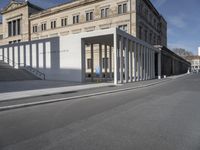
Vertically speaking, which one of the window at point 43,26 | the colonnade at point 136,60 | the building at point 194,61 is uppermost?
the window at point 43,26

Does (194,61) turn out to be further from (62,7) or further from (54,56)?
(54,56)

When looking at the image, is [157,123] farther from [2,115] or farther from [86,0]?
[86,0]

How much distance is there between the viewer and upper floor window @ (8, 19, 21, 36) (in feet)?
194

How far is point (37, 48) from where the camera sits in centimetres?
3027

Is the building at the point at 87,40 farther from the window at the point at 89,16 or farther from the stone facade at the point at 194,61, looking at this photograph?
the stone facade at the point at 194,61

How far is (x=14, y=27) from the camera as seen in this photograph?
5997 cm

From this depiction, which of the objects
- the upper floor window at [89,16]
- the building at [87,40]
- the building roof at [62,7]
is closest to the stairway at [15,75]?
the building at [87,40]

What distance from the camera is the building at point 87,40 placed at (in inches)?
999

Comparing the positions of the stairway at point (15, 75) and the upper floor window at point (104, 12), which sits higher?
the upper floor window at point (104, 12)

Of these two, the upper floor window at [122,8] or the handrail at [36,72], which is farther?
the upper floor window at [122,8]

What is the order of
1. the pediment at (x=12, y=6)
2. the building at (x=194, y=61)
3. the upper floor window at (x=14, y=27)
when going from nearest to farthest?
1. the pediment at (x=12, y=6)
2. the upper floor window at (x=14, y=27)
3. the building at (x=194, y=61)

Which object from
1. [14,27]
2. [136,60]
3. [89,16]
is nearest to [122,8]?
[89,16]

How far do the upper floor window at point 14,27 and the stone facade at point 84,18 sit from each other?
948 mm

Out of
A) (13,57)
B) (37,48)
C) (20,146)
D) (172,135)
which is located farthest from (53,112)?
(13,57)
